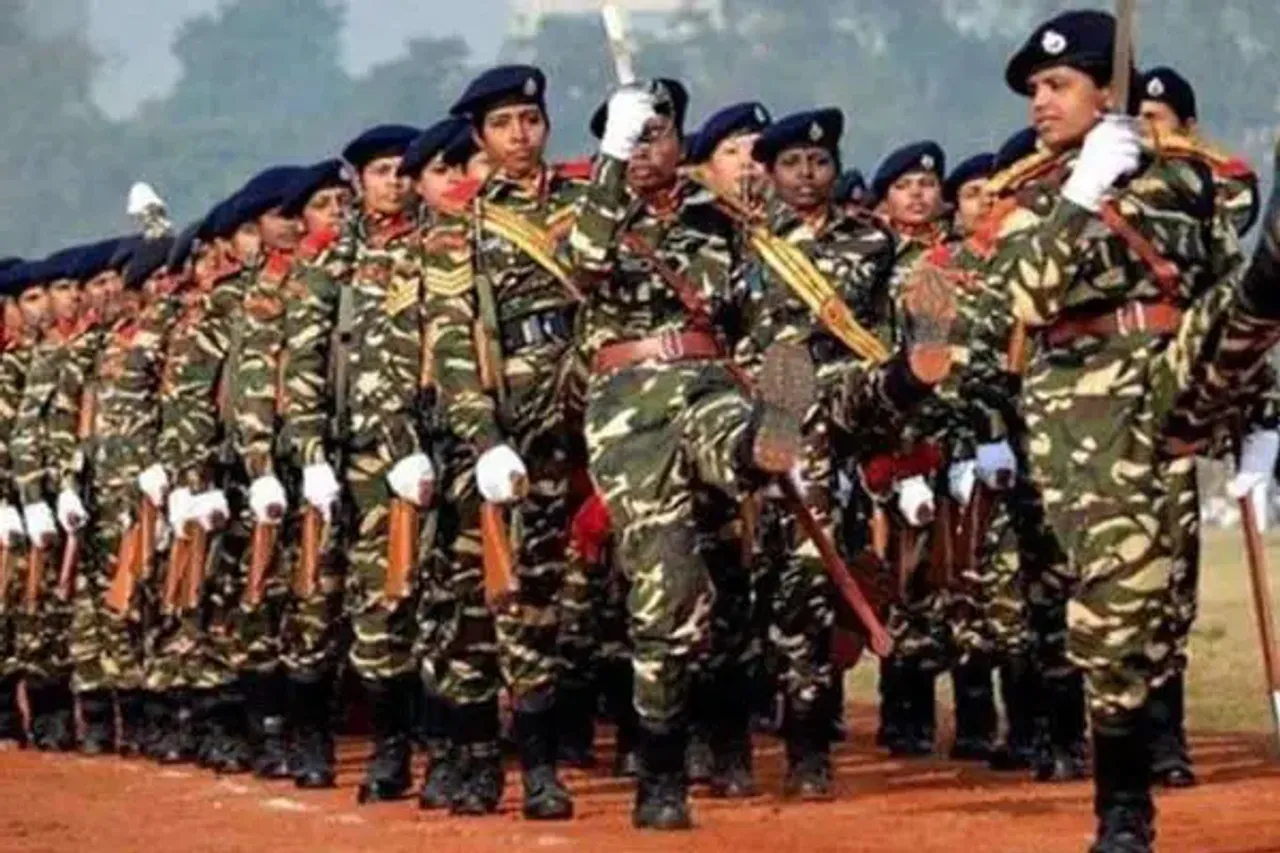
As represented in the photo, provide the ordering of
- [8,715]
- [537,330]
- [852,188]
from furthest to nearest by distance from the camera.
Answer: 1. [8,715]
2. [852,188]
3. [537,330]

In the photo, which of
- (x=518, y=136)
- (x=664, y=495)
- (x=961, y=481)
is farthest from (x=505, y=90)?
(x=961, y=481)

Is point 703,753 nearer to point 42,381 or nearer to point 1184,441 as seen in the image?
point 1184,441

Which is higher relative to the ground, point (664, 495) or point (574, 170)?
point (574, 170)

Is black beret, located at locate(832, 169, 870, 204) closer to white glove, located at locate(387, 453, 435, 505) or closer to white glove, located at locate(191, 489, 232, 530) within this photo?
white glove, located at locate(191, 489, 232, 530)

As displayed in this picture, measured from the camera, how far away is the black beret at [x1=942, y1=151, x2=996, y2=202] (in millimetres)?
16328

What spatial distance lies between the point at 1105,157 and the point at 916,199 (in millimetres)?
5676

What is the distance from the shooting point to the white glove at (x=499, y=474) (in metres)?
12.6

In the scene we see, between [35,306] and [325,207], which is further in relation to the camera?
[35,306]

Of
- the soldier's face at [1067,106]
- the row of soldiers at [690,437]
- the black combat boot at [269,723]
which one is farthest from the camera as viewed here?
the black combat boot at [269,723]

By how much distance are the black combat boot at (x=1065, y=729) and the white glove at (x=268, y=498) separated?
3.10 m

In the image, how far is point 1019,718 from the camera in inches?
597

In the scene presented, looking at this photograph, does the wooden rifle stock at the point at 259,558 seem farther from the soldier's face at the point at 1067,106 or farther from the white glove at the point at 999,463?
the soldier's face at the point at 1067,106

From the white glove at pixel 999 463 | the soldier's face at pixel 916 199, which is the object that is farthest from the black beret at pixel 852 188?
the white glove at pixel 999 463

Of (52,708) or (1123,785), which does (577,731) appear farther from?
(1123,785)
